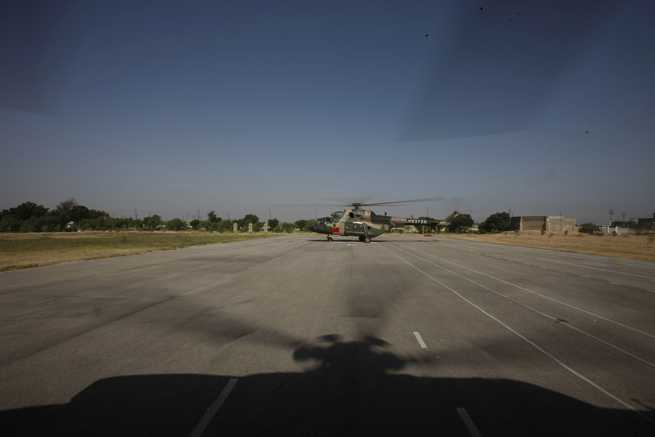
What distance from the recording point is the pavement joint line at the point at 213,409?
10.5ft

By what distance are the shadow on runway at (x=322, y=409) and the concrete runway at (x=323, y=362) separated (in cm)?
2

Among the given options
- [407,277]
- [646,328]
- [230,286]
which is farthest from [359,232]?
[646,328]

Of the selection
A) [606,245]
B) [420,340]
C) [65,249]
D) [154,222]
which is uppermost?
[154,222]

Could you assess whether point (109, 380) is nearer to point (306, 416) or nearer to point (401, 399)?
point (306, 416)

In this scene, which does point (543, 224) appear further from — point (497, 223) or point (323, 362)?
point (323, 362)

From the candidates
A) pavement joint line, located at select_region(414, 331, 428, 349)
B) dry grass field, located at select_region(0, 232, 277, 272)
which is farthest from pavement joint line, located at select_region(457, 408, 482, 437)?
dry grass field, located at select_region(0, 232, 277, 272)

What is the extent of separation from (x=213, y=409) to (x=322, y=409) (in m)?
1.29

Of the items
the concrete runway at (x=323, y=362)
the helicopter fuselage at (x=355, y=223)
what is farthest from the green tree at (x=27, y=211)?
the concrete runway at (x=323, y=362)

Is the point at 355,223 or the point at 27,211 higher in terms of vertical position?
the point at 27,211

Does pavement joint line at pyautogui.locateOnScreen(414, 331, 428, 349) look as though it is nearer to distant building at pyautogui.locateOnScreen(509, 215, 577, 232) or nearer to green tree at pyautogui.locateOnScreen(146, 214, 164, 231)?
distant building at pyautogui.locateOnScreen(509, 215, 577, 232)

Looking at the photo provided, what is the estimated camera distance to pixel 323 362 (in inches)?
193

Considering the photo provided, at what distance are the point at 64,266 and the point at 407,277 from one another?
1707 cm

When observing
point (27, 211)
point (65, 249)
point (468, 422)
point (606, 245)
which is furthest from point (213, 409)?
point (27, 211)

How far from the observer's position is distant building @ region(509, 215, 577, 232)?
8925 centimetres
